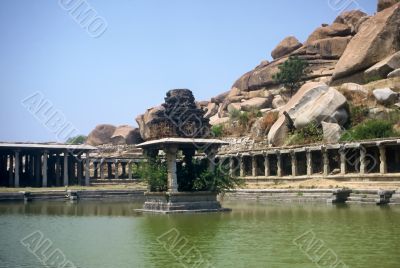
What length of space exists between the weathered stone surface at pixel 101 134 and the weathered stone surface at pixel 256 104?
26.0m

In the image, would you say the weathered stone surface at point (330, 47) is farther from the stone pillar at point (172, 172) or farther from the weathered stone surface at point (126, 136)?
A: the stone pillar at point (172, 172)

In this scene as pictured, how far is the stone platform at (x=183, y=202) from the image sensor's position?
28.7 metres

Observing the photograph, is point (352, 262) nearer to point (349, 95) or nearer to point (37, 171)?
point (349, 95)

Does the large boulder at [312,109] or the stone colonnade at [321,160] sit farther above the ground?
the large boulder at [312,109]

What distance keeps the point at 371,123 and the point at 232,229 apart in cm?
2887

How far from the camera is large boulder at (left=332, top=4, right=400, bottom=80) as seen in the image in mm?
59781

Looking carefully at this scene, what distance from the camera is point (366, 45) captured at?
6059 centimetres

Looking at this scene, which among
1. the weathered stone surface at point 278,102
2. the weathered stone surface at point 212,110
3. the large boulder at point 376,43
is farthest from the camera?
the weathered stone surface at point 212,110

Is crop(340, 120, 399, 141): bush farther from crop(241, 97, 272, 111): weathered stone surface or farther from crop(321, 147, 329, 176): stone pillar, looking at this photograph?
crop(241, 97, 272, 111): weathered stone surface

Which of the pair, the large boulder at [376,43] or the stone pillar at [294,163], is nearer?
the stone pillar at [294,163]

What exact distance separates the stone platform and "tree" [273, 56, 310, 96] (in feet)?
161

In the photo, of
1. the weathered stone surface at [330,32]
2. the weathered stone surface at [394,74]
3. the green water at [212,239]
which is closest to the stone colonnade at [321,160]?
the weathered stone surface at [394,74]

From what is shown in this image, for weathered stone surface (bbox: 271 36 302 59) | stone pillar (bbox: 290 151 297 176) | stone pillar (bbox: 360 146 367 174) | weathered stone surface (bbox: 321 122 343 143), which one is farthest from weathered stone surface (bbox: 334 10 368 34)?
stone pillar (bbox: 360 146 367 174)

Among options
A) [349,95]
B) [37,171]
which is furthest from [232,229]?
[37,171]
